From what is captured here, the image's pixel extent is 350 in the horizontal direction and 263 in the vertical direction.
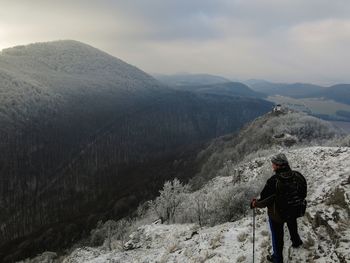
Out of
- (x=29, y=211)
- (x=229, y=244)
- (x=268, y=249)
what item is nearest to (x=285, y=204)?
(x=268, y=249)

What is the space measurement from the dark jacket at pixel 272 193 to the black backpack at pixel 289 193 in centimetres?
7

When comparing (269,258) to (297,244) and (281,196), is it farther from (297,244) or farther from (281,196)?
(281,196)

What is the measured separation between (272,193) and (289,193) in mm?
600

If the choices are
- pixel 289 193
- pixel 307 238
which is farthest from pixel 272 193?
pixel 307 238

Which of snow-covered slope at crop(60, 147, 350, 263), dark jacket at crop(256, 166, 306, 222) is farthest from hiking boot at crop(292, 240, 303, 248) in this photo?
dark jacket at crop(256, 166, 306, 222)

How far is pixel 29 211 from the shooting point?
19625 cm

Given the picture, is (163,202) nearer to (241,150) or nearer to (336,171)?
(336,171)

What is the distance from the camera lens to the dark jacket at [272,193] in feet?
46.4

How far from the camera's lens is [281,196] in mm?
14180

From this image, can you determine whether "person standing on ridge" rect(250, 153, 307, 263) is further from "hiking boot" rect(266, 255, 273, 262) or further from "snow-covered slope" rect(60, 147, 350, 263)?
"snow-covered slope" rect(60, 147, 350, 263)

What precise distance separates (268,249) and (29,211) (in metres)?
198

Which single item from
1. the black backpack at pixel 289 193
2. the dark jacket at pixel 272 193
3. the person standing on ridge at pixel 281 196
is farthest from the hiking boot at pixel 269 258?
the black backpack at pixel 289 193

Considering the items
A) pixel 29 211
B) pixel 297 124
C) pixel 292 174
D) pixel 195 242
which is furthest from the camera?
pixel 29 211

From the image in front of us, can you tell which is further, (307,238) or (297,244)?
(307,238)
